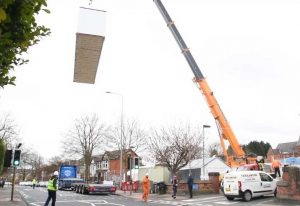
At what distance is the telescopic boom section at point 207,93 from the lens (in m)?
29.7

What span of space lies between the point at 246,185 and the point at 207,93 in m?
8.08

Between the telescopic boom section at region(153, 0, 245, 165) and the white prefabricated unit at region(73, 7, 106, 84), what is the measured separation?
84.0ft

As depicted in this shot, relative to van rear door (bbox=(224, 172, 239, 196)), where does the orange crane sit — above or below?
above

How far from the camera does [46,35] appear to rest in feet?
22.0

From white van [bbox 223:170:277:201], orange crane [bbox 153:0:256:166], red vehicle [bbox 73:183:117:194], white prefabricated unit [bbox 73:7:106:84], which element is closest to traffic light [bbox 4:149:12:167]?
red vehicle [bbox 73:183:117:194]

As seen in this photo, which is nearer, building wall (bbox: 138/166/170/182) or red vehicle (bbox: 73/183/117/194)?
red vehicle (bbox: 73/183/117/194)

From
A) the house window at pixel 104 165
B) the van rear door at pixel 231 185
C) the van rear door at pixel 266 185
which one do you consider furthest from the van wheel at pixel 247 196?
the house window at pixel 104 165

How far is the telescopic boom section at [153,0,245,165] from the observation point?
29656 mm

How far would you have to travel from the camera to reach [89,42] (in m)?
3.98

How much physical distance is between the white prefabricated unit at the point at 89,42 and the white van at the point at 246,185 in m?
20.2

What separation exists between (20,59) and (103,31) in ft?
10.9

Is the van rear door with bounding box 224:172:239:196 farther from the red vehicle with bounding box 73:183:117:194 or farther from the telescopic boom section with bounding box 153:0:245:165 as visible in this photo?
the red vehicle with bounding box 73:183:117:194

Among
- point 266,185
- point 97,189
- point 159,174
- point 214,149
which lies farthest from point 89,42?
point 214,149

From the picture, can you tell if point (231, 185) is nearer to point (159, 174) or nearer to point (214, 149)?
point (159, 174)
